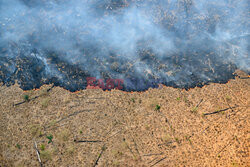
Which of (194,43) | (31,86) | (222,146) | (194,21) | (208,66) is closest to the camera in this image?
(222,146)

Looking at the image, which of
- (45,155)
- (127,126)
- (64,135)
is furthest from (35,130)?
(127,126)

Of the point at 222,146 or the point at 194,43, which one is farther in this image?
the point at 194,43

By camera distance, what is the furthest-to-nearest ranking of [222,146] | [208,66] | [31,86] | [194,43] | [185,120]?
[194,43], [208,66], [31,86], [185,120], [222,146]

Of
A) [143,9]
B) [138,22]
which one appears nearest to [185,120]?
[138,22]

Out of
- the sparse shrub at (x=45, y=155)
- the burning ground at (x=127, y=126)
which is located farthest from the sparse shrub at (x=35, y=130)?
the sparse shrub at (x=45, y=155)

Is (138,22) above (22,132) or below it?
above

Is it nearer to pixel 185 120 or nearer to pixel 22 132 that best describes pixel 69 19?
pixel 22 132

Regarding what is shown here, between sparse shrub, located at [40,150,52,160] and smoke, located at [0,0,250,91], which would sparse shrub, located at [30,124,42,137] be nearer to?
sparse shrub, located at [40,150,52,160]
